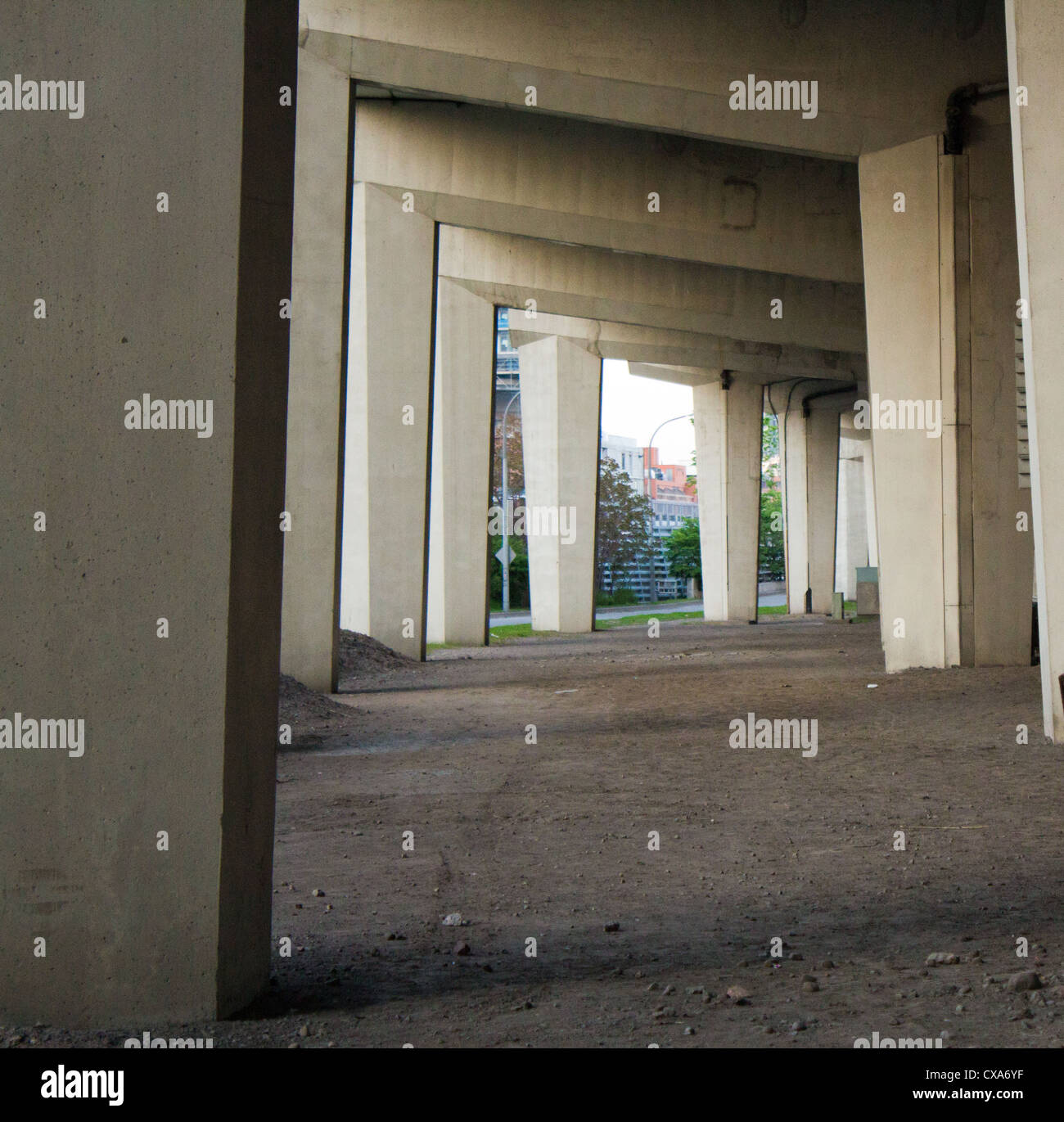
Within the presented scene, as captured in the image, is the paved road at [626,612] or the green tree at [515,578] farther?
the green tree at [515,578]

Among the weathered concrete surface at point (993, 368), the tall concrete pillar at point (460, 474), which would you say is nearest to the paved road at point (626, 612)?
the tall concrete pillar at point (460, 474)

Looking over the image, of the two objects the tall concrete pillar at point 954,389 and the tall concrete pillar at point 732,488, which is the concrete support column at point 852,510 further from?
the tall concrete pillar at point 954,389

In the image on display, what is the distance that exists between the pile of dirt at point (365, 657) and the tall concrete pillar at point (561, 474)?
1337 cm

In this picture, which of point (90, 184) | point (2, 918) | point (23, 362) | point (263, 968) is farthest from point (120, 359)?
point (263, 968)

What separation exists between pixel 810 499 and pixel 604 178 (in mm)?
31507

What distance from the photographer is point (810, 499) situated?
5238cm

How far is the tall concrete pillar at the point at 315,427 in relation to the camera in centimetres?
1731

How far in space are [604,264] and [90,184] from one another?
2740 centimetres

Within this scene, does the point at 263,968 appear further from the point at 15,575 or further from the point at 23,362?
the point at 23,362

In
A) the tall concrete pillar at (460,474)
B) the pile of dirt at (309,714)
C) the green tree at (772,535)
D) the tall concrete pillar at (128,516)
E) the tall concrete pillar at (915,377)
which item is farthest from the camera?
the green tree at (772,535)

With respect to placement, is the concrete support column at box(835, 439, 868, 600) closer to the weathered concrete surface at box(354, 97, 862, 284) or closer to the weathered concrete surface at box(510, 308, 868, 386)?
the weathered concrete surface at box(510, 308, 868, 386)

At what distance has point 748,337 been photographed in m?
31.9

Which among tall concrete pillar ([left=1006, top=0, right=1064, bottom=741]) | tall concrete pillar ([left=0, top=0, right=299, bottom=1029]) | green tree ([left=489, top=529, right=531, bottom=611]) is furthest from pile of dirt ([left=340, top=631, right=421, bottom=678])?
green tree ([left=489, top=529, right=531, bottom=611])

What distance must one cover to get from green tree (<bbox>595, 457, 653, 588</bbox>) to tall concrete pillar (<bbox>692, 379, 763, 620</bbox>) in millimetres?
26287
